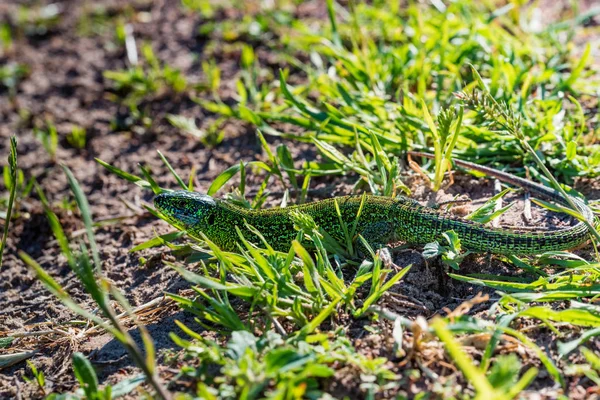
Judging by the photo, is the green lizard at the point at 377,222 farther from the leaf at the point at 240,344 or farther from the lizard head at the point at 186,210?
the leaf at the point at 240,344

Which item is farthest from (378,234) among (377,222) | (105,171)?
(105,171)

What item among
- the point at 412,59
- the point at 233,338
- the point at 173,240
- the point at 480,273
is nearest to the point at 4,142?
the point at 173,240

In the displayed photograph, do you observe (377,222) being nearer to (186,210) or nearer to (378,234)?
(378,234)

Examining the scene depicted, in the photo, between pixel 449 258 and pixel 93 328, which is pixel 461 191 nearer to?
pixel 449 258

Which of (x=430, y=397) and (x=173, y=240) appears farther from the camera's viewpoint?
(x=173, y=240)

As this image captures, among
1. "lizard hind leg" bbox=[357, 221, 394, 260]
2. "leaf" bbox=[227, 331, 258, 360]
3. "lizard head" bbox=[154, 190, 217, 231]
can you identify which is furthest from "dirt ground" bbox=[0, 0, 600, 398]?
"leaf" bbox=[227, 331, 258, 360]

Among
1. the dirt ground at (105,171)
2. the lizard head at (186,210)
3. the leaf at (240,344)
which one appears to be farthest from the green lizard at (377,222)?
the leaf at (240,344)
